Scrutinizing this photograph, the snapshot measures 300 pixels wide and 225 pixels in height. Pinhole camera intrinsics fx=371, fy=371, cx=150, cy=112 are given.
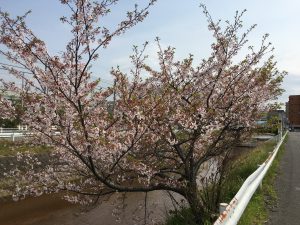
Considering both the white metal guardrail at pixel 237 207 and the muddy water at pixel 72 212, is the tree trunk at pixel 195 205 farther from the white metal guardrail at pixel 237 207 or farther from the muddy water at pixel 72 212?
the muddy water at pixel 72 212

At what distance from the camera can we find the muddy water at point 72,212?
39.7 feet

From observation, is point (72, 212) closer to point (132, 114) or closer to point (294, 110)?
point (132, 114)

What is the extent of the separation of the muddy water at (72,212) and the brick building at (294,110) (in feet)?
184

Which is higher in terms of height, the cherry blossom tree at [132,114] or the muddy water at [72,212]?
the cherry blossom tree at [132,114]

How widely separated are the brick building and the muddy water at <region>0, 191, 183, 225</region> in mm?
56093

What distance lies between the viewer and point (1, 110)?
5418mm

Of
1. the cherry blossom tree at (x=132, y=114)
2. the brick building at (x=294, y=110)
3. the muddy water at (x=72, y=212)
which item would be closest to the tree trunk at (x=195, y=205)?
the cherry blossom tree at (x=132, y=114)

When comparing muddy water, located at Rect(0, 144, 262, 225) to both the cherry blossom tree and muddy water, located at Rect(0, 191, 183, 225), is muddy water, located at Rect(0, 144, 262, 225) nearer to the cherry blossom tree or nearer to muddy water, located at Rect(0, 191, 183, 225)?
muddy water, located at Rect(0, 191, 183, 225)

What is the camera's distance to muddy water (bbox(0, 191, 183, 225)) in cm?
1210

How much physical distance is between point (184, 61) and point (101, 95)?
2.41 metres

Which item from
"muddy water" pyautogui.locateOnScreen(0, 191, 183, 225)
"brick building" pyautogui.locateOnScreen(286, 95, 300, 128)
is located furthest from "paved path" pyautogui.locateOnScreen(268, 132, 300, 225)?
"brick building" pyautogui.locateOnScreen(286, 95, 300, 128)

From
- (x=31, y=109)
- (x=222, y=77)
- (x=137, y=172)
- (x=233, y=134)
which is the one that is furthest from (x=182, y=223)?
(x=31, y=109)

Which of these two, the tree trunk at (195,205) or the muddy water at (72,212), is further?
the muddy water at (72,212)

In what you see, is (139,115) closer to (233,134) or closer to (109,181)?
(109,181)
